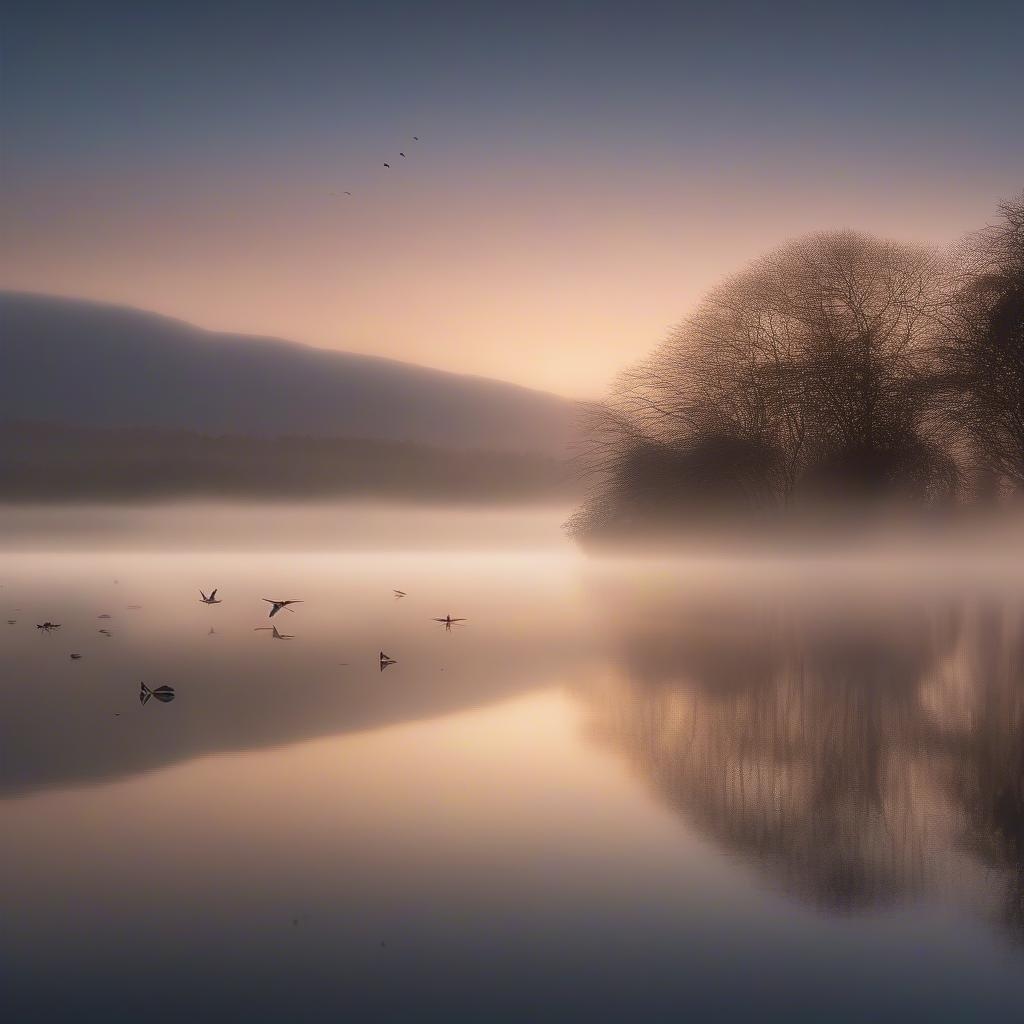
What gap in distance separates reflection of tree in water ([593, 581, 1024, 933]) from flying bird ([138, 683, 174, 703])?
2.33 m

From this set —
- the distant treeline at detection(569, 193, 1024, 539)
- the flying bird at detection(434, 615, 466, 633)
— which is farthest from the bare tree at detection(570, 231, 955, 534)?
→ the flying bird at detection(434, 615, 466, 633)

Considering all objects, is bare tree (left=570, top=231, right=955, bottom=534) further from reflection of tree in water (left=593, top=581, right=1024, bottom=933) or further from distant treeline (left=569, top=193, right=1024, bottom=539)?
reflection of tree in water (left=593, top=581, right=1024, bottom=933)

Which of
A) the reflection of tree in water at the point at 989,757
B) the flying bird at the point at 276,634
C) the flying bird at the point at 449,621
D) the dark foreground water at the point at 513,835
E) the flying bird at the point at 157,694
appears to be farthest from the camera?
the flying bird at the point at 449,621

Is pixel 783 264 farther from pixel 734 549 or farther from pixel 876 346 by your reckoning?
pixel 734 549

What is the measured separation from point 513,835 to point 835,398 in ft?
73.5

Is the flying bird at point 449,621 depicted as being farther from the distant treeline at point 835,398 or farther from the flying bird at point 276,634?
the distant treeline at point 835,398

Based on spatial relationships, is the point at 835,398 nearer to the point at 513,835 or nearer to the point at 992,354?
the point at 992,354

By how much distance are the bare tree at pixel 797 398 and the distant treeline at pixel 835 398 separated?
34 millimetres

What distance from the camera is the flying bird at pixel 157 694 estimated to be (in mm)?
5801

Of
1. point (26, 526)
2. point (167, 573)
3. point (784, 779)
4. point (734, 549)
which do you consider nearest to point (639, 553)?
point (734, 549)

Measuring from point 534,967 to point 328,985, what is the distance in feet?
1.45

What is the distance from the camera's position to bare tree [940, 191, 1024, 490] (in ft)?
71.0

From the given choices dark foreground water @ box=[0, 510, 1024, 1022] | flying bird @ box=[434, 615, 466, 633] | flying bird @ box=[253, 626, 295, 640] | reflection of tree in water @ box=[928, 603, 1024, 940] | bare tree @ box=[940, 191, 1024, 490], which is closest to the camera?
dark foreground water @ box=[0, 510, 1024, 1022]

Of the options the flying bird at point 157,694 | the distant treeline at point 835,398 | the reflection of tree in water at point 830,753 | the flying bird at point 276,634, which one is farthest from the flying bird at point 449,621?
the distant treeline at point 835,398
